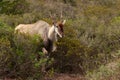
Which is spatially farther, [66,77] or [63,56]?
[63,56]

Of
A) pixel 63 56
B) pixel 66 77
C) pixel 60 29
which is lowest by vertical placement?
pixel 66 77

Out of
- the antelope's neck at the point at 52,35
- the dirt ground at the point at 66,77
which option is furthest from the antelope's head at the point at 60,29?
the dirt ground at the point at 66,77

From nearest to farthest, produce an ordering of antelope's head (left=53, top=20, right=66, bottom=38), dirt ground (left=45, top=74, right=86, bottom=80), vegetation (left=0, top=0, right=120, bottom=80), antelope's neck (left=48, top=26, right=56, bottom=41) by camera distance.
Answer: vegetation (left=0, top=0, right=120, bottom=80), dirt ground (left=45, top=74, right=86, bottom=80), antelope's head (left=53, top=20, right=66, bottom=38), antelope's neck (left=48, top=26, right=56, bottom=41)

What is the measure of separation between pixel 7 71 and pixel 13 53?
0.43 meters

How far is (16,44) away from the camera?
786 cm

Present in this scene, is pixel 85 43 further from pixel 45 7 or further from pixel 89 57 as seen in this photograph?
pixel 45 7

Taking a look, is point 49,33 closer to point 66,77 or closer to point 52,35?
point 52,35

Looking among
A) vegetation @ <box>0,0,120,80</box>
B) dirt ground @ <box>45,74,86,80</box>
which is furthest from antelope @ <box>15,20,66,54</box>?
dirt ground @ <box>45,74,86,80</box>

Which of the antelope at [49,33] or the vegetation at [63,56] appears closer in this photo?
the vegetation at [63,56]

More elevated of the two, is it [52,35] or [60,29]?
[60,29]

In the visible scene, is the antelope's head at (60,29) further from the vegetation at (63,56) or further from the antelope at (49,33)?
the vegetation at (63,56)

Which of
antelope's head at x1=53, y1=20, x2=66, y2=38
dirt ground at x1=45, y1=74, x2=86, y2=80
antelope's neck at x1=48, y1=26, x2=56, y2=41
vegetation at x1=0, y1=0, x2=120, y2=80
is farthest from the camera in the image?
antelope's neck at x1=48, y1=26, x2=56, y2=41

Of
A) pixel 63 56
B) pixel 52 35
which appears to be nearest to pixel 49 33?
pixel 52 35

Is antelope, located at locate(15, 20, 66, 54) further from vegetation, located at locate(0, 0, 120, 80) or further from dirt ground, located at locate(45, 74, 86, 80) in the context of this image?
dirt ground, located at locate(45, 74, 86, 80)
